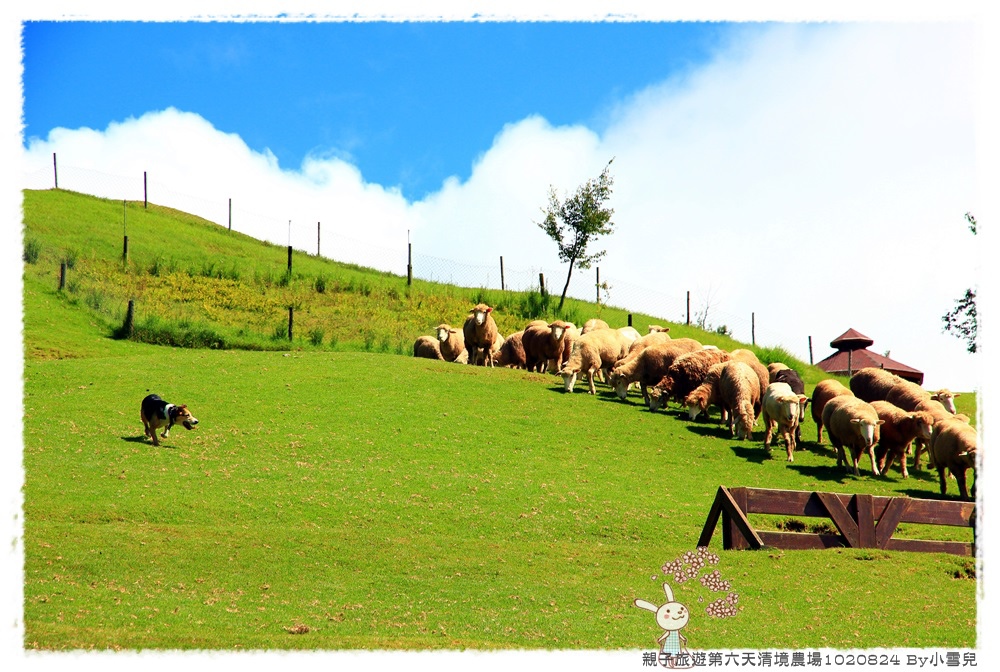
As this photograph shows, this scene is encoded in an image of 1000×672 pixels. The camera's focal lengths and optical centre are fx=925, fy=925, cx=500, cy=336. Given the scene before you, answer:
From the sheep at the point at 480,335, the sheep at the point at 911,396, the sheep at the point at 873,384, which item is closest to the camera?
the sheep at the point at 911,396

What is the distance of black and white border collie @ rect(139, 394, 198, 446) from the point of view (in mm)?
19812

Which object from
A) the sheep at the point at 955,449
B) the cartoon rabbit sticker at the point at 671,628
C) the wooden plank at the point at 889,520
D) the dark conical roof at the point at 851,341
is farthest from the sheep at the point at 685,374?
the cartoon rabbit sticker at the point at 671,628

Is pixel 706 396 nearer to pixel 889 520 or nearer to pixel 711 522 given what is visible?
pixel 889 520

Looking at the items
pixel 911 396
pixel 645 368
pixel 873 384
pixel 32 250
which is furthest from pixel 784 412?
pixel 32 250

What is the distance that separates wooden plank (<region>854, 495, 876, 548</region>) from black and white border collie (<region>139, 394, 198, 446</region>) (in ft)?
43.5

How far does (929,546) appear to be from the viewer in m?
14.5

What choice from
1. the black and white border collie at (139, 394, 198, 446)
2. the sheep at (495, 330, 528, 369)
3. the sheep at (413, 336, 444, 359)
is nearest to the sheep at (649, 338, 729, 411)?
the sheep at (495, 330, 528, 369)

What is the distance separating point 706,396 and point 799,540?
12097mm

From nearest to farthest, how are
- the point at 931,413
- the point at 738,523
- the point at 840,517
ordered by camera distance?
the point at 738,523 < the point at 840,517 < the point at 931,413

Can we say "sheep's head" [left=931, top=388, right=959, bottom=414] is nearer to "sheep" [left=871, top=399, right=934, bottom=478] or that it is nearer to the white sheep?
"sheep" [left=871, top=399, right=934, bottom=478]

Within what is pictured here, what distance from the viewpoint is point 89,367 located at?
27359 mm

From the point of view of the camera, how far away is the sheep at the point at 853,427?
21734 mm

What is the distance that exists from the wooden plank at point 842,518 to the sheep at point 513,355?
67.4 feet

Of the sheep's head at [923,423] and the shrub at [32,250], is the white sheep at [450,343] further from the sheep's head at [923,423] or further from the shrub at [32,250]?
the shrub at [32,250]
